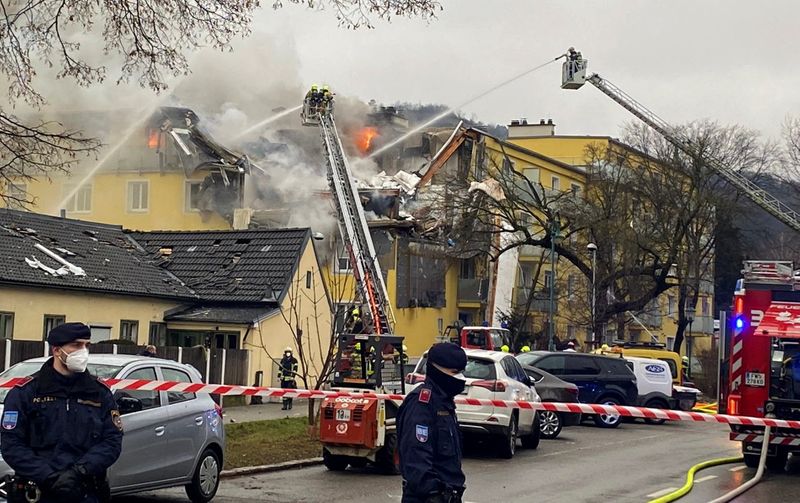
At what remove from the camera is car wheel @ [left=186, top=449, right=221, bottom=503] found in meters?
11.5

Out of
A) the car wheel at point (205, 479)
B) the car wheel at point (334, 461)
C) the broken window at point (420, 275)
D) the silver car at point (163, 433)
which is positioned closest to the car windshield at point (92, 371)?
the silver car at point (163, 433)

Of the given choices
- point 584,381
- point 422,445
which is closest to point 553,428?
point 584,381

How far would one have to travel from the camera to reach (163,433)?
10883 mm

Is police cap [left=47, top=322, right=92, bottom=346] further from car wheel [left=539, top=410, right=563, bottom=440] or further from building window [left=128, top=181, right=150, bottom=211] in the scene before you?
building window [left=128, top=181, right=150, bottom=211]

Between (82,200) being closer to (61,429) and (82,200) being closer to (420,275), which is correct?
(420,275)

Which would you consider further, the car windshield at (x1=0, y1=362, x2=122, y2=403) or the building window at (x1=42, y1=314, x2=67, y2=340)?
the building window at (x1=42, y1=314, x2=67, y2=340)

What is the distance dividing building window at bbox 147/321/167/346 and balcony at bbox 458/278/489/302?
28.5m

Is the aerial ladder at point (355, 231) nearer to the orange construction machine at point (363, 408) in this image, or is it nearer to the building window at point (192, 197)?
the building window at point (192, 197)

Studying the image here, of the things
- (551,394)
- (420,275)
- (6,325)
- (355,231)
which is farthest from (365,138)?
(551,394)

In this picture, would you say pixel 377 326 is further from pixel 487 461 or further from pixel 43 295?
pixel 487 461

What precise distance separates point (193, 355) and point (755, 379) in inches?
642

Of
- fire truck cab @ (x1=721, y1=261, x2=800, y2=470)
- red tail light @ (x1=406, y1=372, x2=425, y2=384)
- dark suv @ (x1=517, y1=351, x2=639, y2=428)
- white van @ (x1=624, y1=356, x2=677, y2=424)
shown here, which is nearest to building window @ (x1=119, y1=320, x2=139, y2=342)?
dark suv @ (x1=517, y1=351, x2=639, y2=428)

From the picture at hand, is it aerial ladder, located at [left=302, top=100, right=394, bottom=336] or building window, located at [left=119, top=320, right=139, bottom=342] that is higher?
aerial ladder, located at [left=302, top=100, right=394, bottom=336]

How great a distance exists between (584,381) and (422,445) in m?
22.4
